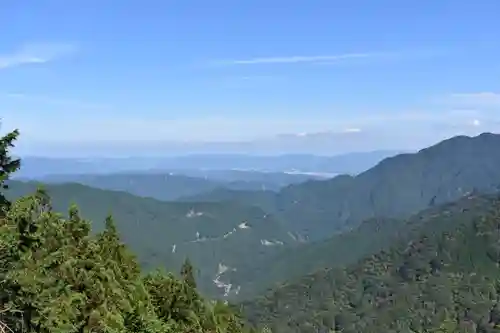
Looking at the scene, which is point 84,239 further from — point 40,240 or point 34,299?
point 34,299

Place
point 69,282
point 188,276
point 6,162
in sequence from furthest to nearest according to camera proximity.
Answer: point 188,276 < point 69,282 < point 6,162

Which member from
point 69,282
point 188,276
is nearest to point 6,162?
point 69,282

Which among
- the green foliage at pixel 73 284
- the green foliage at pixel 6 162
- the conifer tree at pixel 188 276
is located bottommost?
the conifer tree at pixel 188 276

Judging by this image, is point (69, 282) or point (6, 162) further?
point (69, 282)

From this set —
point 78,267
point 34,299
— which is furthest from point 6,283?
point 78,267

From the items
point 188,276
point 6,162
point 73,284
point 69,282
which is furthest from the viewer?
point 188,276

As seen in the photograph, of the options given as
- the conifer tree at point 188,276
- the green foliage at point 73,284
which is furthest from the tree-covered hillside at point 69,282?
the conifer tree at point 188,276


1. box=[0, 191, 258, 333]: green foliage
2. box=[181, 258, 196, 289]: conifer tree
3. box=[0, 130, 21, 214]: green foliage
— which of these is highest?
box=[0, 130, 21, 214]: green foliage

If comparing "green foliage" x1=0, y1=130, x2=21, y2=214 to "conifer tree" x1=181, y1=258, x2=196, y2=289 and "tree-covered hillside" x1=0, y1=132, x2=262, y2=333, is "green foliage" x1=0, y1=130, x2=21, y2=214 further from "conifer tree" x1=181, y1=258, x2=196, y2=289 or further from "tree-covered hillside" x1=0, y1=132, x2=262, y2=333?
"conifer tree" x1=181, y1=258, x2=196, y2=289

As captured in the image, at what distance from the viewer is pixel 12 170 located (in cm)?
2392

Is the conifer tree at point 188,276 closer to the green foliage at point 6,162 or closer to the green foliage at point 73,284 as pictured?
the green foliage at point 73,284

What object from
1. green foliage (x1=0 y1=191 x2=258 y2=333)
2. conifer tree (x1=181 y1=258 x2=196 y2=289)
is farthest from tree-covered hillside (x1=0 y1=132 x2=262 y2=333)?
conifer tree (x1=181 y1=258 x2=196 y2=289)

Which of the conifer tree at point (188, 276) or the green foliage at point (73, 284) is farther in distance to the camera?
the conifer tree at point (188, 276)

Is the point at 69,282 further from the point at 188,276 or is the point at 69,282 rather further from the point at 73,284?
the point at 188,276
